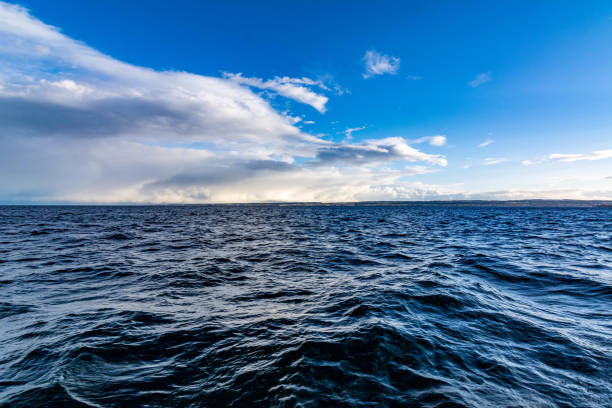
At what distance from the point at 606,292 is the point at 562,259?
8.02 m

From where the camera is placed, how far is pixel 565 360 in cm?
610

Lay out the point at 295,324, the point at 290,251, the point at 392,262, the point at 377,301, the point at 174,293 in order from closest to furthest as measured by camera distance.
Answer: the point at 295,324
the point at 377,301
the point at 174,293
the point at 392,262
the point at 290,251

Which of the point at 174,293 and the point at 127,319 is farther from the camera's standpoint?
the point at 174,293

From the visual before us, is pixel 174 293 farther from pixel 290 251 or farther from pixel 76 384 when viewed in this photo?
pixel 290 251

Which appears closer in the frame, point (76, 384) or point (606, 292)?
point (76, 384)

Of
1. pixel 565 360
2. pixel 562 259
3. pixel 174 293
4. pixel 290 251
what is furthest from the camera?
pixel 290 251

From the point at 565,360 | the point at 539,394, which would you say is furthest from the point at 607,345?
the point at 539,394

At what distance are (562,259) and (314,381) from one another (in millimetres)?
20107

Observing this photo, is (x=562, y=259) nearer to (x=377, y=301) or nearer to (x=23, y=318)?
(x=377, y=301)

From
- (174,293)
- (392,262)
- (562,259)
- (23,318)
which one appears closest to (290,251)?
(392,262)

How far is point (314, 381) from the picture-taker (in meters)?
5.14

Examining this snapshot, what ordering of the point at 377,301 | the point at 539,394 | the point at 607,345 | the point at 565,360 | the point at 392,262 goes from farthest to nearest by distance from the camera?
1. the point at 392,262
2. the point at 377,301
3. the point at 607,345
4. the point at 565,360
5. the point at 539,394

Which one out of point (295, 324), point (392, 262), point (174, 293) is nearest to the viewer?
point (295, 324)

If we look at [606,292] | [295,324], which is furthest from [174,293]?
[606,292]
